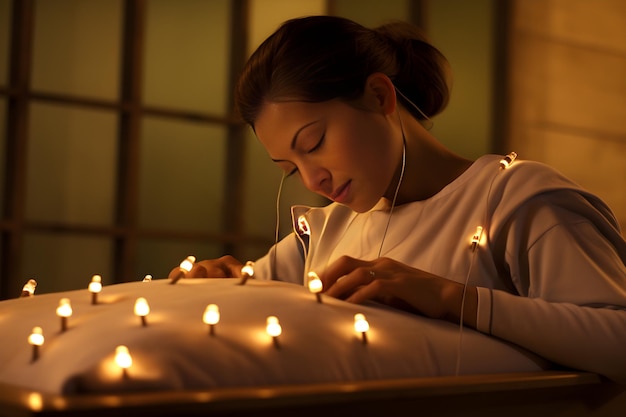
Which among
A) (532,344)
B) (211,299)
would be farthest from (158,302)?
(532,344)

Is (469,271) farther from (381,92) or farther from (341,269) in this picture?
(381,92)

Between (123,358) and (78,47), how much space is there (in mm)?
2441

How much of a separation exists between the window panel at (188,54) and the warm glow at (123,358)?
2470 mm

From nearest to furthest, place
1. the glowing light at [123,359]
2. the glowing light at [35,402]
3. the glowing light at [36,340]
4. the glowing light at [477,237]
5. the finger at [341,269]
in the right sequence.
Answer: the glowing light at [35,402], the glowing light at [123,359], the glowing light at [36,340], the finger at [341,269], the glowing light at [477,237]

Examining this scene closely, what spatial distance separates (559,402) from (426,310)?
6.7 inches

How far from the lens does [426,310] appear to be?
0.96m

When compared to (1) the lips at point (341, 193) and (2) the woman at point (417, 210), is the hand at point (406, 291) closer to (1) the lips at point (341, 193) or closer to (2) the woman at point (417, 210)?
(2) the woman at point (417, 210)

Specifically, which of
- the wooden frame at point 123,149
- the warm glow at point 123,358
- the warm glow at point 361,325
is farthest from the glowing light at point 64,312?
the wooden frame at point 123,149

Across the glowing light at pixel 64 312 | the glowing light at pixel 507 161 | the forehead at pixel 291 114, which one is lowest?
the glowing light at pixel 64 312

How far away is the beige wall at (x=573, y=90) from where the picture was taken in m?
3.86

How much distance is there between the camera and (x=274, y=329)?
81cm

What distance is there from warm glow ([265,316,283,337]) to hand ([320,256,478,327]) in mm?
156

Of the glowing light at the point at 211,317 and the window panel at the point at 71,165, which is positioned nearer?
the glowing light at the point at 211,317

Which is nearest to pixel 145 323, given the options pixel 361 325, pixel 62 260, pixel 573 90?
pixel 361 325
